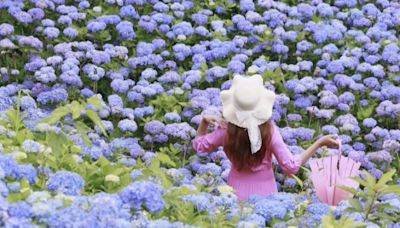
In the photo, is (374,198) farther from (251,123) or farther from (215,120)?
(215,120)

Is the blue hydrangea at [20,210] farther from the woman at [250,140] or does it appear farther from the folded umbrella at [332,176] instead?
the folded umbrella at [332,176]

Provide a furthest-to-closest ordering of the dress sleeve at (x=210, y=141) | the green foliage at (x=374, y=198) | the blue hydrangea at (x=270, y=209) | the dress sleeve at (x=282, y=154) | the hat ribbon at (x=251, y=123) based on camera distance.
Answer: the dress sleeve at (x=210, y=141) < the dress sleeve at (x=282, y=154) < the hat ribbon at (x=251, y=123) < the blue hydrangea at (x=270, y=209) < the green foliage at (x=374, y=198)

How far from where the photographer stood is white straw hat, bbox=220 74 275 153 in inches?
191

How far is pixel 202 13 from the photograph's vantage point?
24.5 ft

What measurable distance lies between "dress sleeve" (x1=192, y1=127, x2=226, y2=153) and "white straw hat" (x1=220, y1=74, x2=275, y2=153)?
0.25 metres

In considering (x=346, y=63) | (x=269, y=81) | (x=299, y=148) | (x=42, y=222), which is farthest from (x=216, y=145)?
(x=42, y=222)

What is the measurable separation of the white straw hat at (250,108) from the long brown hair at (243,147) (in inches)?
2.0

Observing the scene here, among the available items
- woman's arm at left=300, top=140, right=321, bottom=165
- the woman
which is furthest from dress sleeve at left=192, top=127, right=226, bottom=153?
woman's arm at left=300, top=140, right=321, bottom=165

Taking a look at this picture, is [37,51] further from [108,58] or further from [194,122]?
[194,122]

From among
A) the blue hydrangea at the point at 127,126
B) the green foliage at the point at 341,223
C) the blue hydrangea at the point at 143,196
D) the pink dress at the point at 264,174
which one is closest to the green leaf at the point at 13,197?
the blue hydrangea at the point at 143,196

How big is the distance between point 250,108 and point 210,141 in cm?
42

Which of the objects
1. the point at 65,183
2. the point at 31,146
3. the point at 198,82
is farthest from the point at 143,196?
the point at 198,82

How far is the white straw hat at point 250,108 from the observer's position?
485 cm

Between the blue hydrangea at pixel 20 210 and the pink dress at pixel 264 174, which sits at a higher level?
the blue hydrangea at pixel 20 210
